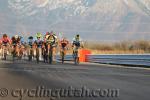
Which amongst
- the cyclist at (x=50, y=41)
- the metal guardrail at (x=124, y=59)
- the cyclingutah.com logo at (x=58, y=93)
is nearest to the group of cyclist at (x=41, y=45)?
the cyclist at (x=50, y=41)

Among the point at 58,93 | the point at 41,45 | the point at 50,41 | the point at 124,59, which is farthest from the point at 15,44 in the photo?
the point at 58,93

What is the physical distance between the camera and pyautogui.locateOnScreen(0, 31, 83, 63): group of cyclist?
30.2 m

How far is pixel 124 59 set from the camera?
1254 inches

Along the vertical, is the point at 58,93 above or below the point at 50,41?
below

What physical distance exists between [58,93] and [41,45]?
2051 centimetres

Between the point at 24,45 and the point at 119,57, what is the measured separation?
8.19m

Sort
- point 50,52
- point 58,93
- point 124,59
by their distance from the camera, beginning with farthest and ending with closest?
point 124,59 < point 50,52 < point 58,93

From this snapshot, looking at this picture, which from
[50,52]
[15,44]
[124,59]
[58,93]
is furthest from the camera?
[15,44]

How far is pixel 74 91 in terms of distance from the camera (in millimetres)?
12086

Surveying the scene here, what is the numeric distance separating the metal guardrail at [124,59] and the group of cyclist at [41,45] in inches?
Result: 104

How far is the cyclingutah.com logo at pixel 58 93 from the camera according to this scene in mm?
11148

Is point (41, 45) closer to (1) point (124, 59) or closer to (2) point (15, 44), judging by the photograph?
(2) point (15, 44)

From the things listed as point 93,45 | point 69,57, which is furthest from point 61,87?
point 93,45

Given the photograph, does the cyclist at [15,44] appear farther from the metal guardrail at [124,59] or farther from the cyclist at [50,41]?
the metal guardrail at [124,59]
